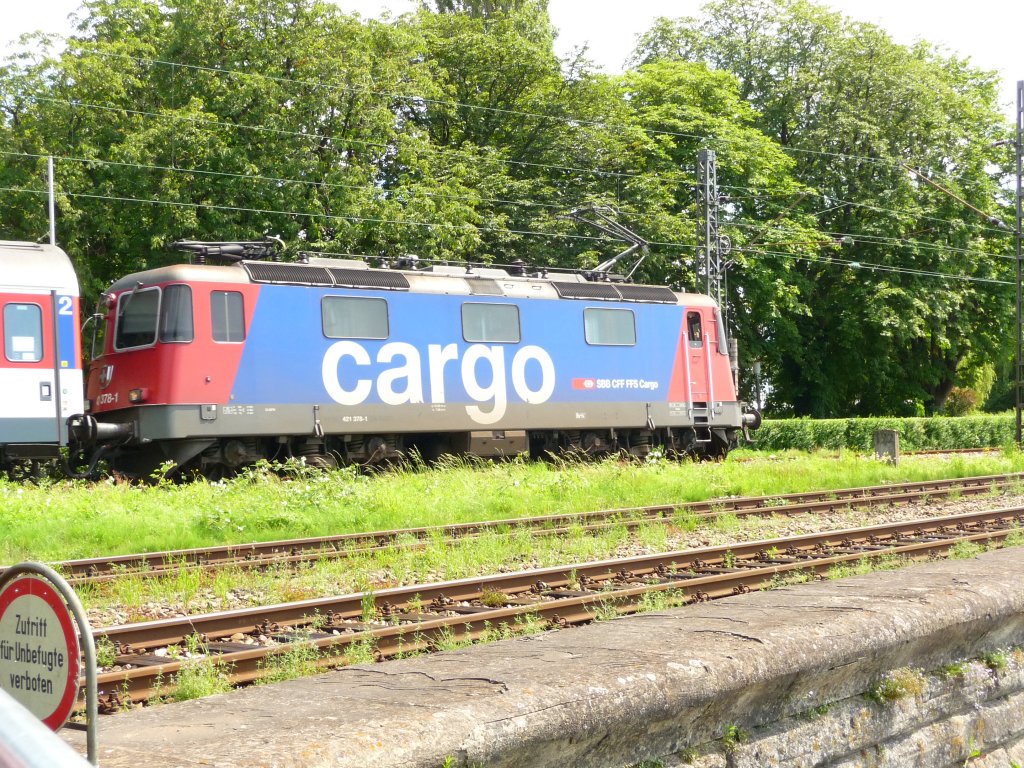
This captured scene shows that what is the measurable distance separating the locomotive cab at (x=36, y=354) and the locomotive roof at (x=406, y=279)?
1312 millimetres

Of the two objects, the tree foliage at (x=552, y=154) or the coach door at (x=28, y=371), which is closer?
the coach door at (x=28, y=371)

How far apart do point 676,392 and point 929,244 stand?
68.4 ft

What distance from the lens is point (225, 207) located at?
27.8m


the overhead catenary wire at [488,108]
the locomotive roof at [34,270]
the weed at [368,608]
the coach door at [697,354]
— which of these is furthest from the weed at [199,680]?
the overhead catenary wire at [488,108]

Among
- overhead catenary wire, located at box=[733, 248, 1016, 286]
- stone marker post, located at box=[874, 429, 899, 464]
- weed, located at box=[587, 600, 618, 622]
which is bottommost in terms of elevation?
weed, located at box=[587, 600, 618, 622]

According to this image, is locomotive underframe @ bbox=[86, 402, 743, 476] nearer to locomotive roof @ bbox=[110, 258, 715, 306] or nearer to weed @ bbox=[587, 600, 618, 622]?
locomotive roof @ bbox=[110, 258, 715, 306]

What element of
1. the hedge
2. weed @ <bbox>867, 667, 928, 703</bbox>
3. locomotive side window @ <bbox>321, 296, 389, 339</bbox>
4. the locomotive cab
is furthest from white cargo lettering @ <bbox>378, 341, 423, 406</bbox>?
the hedge

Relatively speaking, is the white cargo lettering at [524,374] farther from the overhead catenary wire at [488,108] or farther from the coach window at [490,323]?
the overhead catenary wire at [488,108]

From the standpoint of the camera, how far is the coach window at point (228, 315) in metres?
17.5

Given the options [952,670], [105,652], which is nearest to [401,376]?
[105,652]

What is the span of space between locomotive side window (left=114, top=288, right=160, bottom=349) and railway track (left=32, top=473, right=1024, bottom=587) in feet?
22.3

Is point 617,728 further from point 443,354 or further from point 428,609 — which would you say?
point 443,354

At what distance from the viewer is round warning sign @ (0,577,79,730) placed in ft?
8.86

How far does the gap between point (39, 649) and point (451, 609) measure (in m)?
5.80
